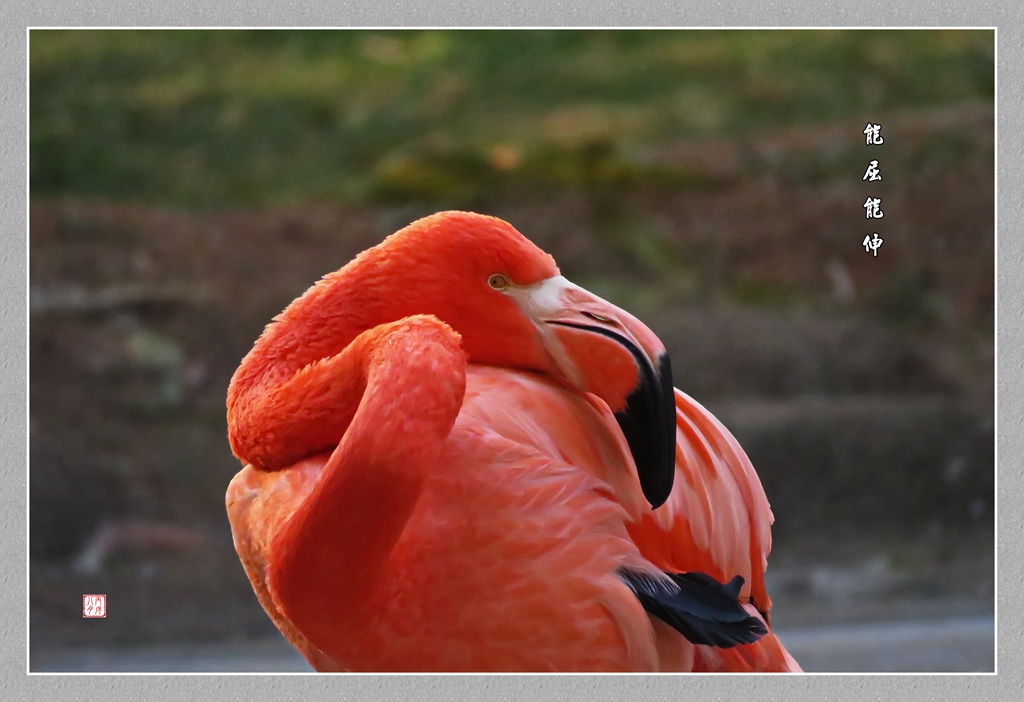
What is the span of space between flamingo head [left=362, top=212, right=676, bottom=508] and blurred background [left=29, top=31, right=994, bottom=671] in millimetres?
1032

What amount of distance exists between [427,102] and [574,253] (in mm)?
594

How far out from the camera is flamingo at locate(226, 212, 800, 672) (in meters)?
1.49

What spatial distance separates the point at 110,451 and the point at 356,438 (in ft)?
5.89

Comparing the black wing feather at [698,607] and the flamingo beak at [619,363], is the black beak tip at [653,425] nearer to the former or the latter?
the flamingo beak at [619,363]

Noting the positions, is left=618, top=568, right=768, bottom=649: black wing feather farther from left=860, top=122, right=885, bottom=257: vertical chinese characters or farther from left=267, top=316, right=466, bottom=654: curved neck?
left=860, top=122, right=885, bottom=257: vertical chinese characters

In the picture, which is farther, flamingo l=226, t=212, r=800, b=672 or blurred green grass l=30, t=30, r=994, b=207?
blurred green grass l=30, t=30, r=994, b=207

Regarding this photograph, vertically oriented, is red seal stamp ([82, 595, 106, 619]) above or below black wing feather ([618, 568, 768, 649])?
below

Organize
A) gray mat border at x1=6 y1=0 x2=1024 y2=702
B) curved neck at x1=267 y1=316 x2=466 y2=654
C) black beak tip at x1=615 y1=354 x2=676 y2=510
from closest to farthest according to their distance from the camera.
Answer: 1. curved neck at x1=267 y1=316 x2=466 y2=654
2. black beak tip at x1=615 y1=354 x2=676 y2=510
3. gray mat border at x1=6 y1=0 x2=1024 y2=702

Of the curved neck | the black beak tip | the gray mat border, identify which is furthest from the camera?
the gray mat border

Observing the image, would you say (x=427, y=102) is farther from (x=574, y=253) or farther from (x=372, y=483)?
(x=372, y=483)

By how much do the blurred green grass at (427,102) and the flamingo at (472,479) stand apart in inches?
40.6

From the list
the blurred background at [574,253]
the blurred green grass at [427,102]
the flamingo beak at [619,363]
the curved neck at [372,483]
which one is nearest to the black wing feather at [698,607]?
the flamingo beak at [619,363]

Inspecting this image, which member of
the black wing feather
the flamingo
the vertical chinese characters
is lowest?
the black wing feather

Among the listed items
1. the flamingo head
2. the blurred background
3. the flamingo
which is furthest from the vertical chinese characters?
the flamingo head
